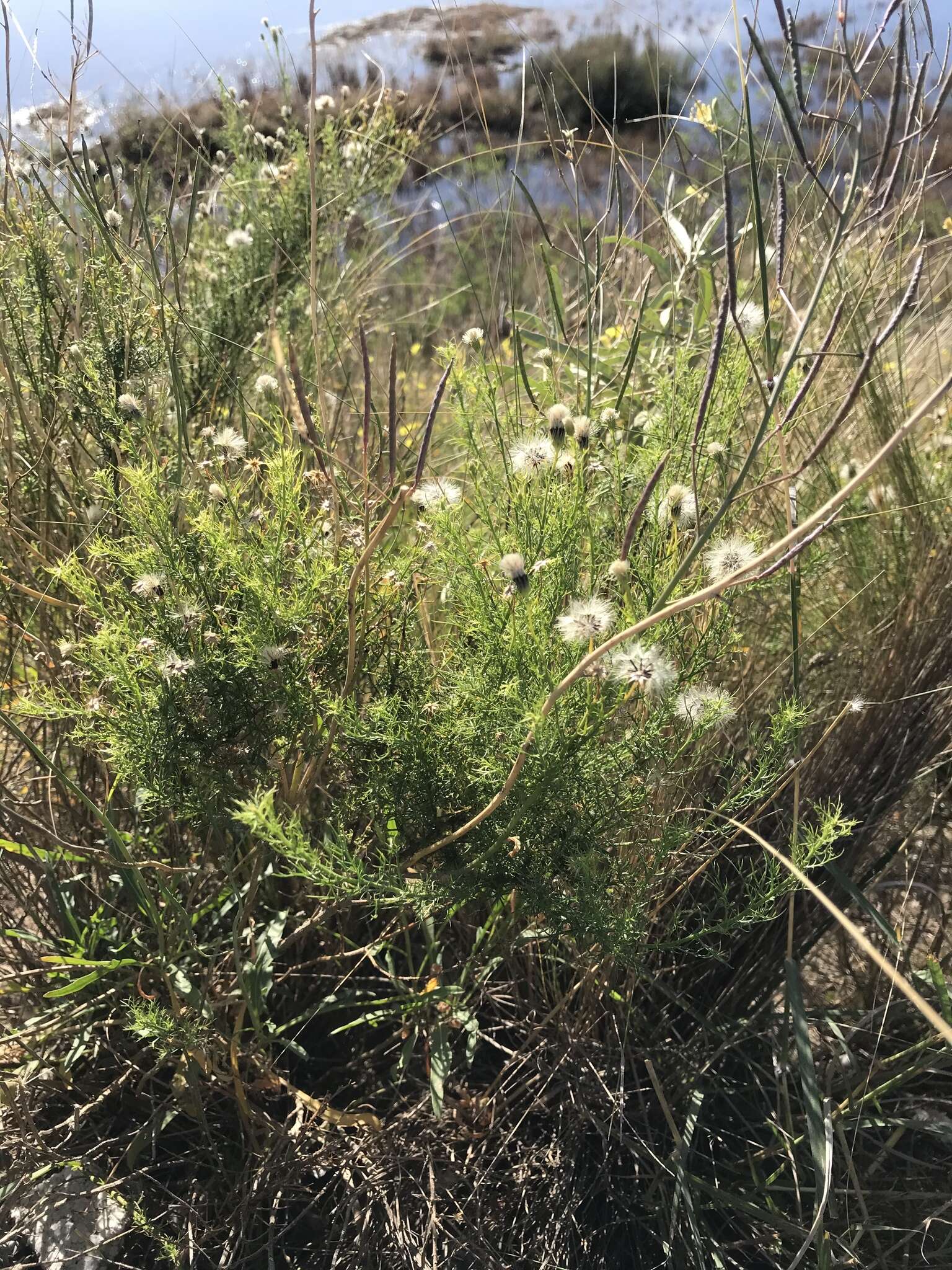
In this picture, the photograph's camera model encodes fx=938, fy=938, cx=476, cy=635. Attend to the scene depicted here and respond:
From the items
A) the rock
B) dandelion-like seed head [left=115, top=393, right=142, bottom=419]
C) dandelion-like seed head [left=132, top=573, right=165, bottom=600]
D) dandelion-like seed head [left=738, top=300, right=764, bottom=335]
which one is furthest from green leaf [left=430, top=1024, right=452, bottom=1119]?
dandelion-like seed head [left=738, top=300, right=764, bottom=335]

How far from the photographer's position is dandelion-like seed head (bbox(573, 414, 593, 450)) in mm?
994

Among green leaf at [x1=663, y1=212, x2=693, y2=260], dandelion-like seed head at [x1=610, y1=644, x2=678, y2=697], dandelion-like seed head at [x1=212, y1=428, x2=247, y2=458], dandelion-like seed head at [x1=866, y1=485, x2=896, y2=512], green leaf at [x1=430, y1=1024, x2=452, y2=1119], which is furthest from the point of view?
green leaf at [x1=663, y1=212, x2=693, y2=260]

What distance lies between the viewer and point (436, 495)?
103 centimetres

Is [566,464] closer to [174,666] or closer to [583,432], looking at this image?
[583,432]

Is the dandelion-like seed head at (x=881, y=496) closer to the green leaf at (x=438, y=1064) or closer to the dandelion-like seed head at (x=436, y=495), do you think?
the dandelion-like seed head at (x=436, y=495)

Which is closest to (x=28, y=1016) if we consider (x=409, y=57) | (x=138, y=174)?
(x=138, y=174)

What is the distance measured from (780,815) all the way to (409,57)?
1.77 metres

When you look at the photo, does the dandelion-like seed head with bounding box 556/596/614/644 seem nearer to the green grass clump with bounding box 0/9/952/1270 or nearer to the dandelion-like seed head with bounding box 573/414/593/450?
the green grass clump with bounding box 0/9/952/1270

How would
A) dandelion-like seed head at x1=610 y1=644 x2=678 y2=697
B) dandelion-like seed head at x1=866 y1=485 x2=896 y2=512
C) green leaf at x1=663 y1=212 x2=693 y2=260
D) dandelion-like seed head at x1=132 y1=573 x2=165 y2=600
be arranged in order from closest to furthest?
1. dandelion-like seed head at x1=610 y1=644 x2=678 y2=697
2. dandelion-like seed head at x1=132 y1=573 x2=165 y2=600
3. dandelion-like seed head at x1=866 y1=485 x2=896 y2=512
4. green leaf at x1=663 y1=212 x2=693 y2=260

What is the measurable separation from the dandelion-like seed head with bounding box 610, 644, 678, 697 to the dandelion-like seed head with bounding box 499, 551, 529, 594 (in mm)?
110

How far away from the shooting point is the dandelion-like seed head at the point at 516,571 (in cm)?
89

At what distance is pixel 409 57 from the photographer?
6.74ft

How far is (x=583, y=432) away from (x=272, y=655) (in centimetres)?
40

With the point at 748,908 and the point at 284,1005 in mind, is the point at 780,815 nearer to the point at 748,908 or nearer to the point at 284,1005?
the point at 748,908
